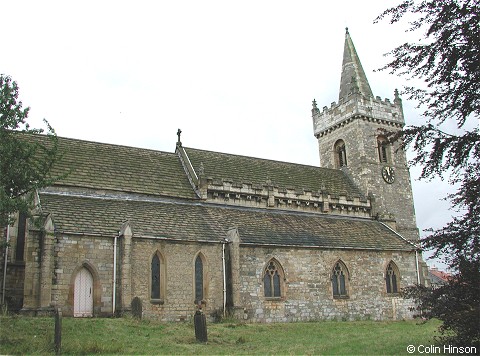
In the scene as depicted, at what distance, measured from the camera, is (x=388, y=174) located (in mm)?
40344

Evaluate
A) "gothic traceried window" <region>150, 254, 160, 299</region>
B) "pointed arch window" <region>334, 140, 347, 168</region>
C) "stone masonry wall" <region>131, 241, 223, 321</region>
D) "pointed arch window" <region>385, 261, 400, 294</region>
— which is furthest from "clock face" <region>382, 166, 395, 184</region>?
"gothic traceried window" <region>150, 254, 160, 299</region>

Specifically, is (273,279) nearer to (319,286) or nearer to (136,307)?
(319,286)

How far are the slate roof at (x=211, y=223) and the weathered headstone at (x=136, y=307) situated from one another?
3.03 m

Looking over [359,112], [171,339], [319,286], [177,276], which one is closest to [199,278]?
[177,276]

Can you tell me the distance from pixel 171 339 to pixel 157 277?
664 cm

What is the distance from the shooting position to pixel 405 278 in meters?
33.0

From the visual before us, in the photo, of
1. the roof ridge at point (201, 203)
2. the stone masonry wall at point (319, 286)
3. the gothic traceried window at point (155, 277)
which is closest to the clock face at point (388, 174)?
the roof ridge at point (201, 203)

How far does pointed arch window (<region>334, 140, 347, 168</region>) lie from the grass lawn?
21.4 meters

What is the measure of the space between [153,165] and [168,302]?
32.4 ft

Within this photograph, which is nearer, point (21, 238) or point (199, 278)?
point (21, 238)

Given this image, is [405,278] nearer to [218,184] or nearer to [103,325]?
[218,184]

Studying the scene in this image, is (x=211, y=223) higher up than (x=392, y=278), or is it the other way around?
(x=211, y=223)

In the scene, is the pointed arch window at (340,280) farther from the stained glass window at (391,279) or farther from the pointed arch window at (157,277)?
the pointed arch window at (157,277)

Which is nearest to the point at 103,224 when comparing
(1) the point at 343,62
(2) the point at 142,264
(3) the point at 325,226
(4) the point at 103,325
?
(2) the point at 142,264
